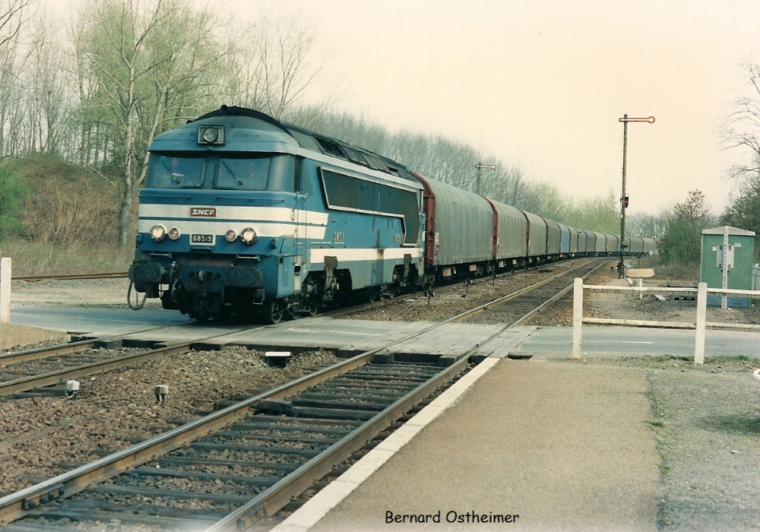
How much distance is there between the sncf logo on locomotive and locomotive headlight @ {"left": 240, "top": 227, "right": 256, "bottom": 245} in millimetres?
588

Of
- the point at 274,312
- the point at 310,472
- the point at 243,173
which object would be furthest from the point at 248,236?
the point at 310,472

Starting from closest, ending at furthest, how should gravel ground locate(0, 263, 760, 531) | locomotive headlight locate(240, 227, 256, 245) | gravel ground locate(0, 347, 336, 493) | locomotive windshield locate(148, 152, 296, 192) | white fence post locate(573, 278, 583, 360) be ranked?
gravel ground locate(0, 263, 760, 531) → gravel ground locate(0, 347, 336, 493) → white fence post locate(573, 278, 583, 360) → locomotive headlight locate(240, 227, 256, 245) → locomotive windshield locate(148, 152, 296, 192)

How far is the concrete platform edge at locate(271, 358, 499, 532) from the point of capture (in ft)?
13.8

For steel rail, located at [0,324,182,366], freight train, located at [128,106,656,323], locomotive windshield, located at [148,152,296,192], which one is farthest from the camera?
locomotive windshield, located at [148,152,296,192]

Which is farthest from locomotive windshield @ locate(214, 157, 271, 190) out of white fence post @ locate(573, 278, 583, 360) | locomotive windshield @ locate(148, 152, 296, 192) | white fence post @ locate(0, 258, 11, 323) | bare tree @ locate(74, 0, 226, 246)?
bare tree @ locate(74, 0, 226, 246)

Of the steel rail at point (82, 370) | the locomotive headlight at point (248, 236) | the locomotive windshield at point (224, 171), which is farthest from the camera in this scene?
the locomotive windshield at point (224, 171)

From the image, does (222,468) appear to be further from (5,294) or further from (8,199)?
(8,199)

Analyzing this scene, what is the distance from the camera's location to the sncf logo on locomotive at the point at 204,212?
13086 mm

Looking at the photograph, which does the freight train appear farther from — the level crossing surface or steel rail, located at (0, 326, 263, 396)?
the level crossing surface

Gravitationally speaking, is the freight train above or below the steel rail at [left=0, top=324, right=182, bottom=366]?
above

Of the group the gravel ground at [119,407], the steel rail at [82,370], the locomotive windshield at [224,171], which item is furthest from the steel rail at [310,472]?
the locomotive windshield at [224,171]

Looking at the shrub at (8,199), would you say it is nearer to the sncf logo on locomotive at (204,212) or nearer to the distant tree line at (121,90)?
the distant tree line at (121,90)

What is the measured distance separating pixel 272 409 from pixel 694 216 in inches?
2318

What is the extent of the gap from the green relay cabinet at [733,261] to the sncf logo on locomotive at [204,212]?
1443cm
